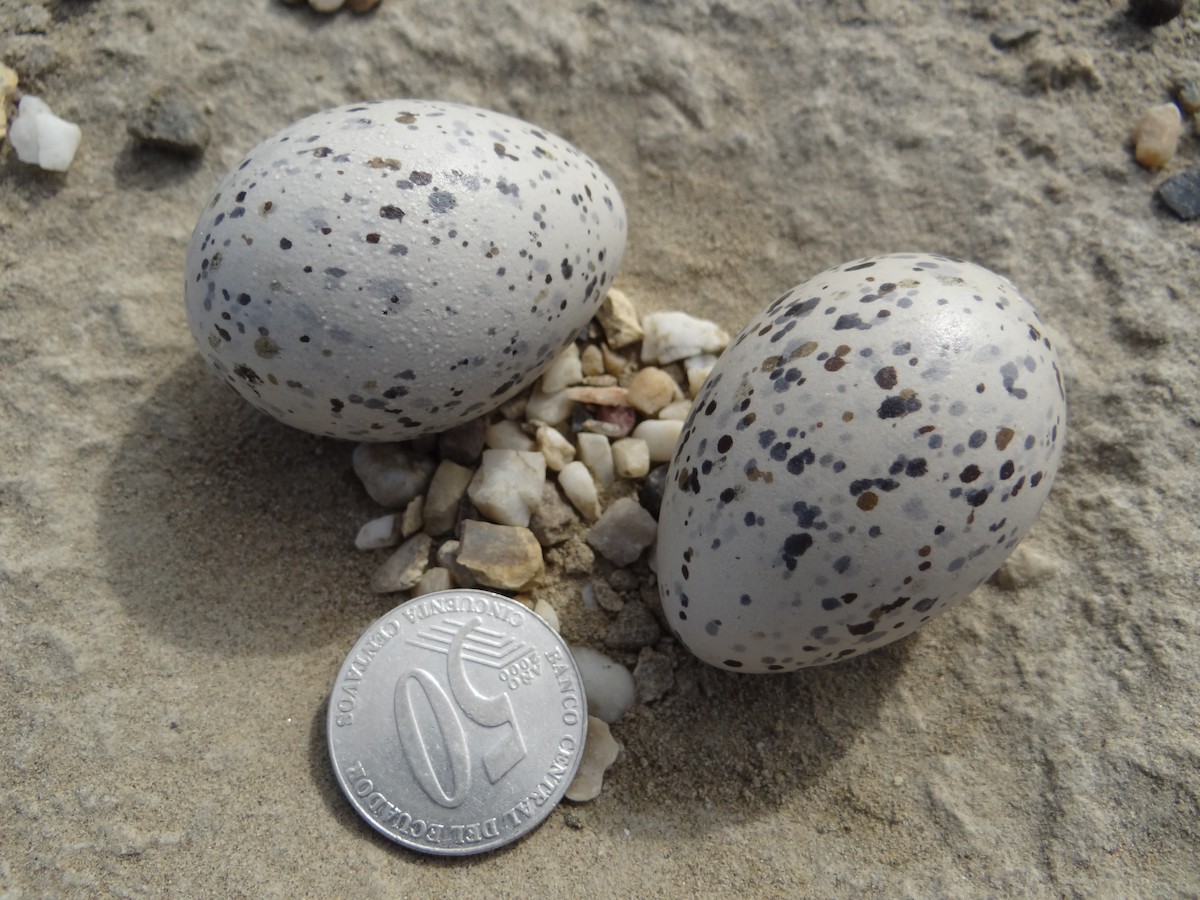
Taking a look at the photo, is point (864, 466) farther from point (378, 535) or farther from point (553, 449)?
point (378, 535)

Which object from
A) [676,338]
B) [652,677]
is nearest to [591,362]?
[676,338]

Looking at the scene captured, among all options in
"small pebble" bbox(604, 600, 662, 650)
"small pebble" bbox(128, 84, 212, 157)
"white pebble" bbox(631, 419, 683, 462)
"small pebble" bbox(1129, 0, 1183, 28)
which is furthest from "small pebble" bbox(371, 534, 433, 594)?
"small pebble" bbox(1129, 0, 1183, 28)

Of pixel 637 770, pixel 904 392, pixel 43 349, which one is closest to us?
pixel 904 392

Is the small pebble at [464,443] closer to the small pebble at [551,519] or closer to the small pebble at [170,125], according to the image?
the small pebble at [551,519]

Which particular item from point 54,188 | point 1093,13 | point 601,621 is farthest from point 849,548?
point 54,188

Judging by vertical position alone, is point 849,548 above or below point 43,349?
above

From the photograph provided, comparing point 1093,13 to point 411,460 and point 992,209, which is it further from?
point 411,460
